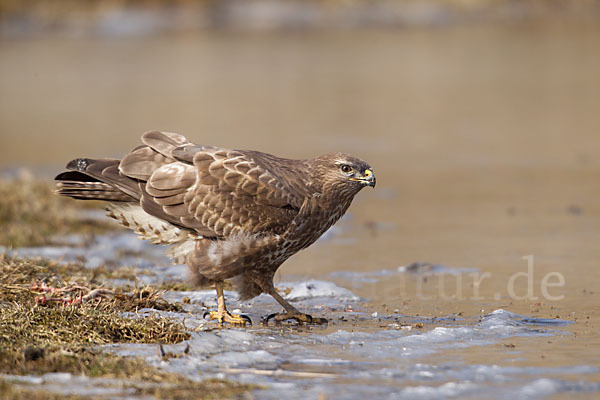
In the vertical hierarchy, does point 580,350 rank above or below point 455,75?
below

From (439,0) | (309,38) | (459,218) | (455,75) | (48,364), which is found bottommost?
(48,364)

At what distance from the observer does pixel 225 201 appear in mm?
6414

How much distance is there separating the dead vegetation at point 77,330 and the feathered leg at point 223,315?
11.7 inches

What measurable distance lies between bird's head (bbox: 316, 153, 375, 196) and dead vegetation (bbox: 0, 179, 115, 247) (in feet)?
9.80

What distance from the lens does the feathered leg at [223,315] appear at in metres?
6.16

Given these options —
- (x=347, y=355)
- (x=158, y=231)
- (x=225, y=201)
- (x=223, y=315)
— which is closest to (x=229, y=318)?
(x=223, y=315)

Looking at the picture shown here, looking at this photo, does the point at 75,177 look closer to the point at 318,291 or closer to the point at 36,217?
the point at 318,291

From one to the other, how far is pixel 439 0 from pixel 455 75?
45.2 feet

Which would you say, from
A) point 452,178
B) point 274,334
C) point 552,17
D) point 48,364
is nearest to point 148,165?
point 274,334

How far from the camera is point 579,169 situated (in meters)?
12.3

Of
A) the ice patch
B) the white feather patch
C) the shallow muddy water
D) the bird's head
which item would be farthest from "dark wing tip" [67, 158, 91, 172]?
the ice patch

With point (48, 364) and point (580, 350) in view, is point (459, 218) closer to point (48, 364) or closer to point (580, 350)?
point (580, 350)

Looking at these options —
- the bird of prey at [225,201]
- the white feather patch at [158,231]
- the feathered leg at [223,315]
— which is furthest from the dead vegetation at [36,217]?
the feathered leg at [223,315]

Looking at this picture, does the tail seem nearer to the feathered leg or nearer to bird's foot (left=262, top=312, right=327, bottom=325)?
the feathered leg
